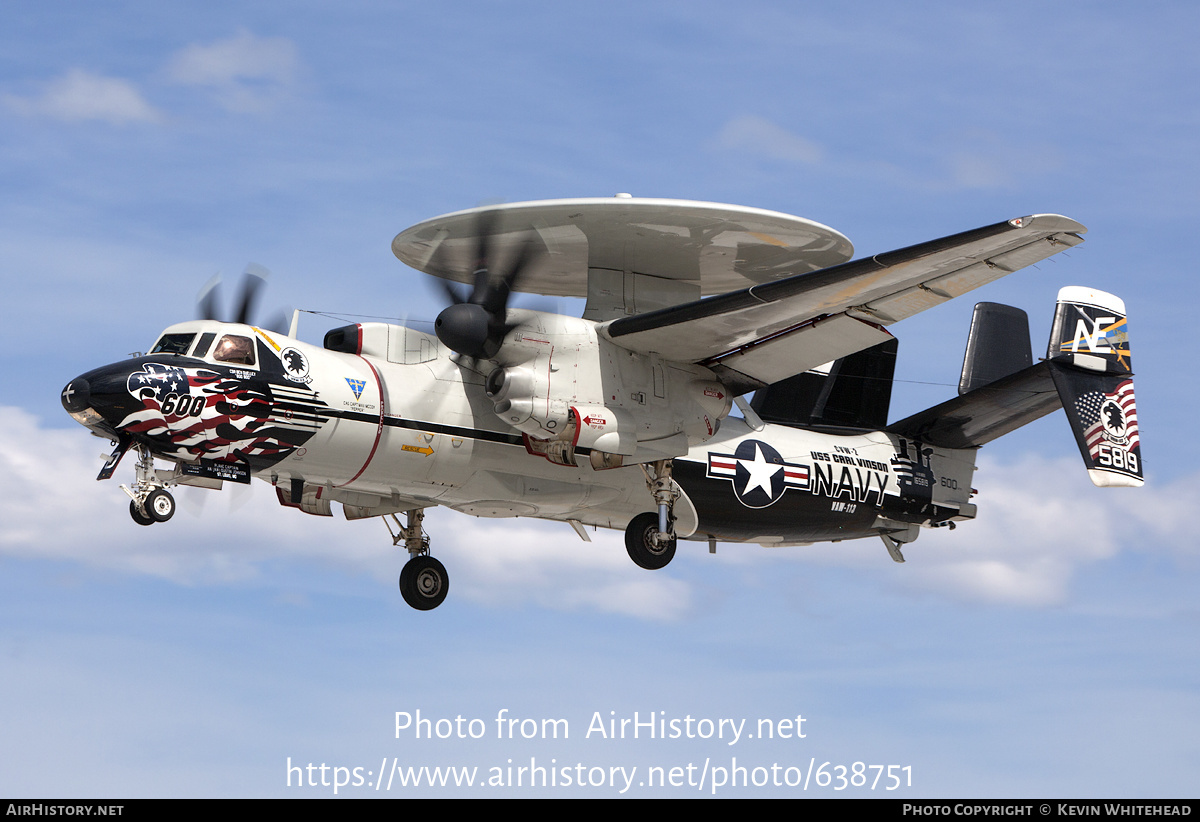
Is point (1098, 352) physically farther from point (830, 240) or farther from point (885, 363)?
point (830, 240)

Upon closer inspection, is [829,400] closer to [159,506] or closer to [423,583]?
[423,583]

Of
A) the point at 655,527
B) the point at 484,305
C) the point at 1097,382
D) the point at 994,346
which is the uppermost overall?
the point at 994,346

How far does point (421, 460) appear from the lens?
18.1m

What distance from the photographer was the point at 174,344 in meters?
16.8

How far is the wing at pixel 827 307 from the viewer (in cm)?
1585

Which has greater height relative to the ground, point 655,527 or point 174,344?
point 174,344

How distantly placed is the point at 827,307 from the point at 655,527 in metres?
4.23

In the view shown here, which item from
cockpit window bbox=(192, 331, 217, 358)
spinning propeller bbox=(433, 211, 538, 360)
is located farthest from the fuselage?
spinning propeller bbox=(433, 211, 538, 360)

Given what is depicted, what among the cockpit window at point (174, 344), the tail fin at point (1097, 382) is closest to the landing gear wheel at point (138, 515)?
the cockpit window at point (174, 344)

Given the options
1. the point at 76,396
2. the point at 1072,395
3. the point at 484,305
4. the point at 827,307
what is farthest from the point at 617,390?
the point at 1072,395

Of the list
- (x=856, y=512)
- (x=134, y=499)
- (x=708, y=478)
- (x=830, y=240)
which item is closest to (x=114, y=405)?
(x=134, y=499)

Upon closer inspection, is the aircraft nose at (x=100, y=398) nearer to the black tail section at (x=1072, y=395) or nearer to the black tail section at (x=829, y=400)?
the black tail section at (x=829, y=400)

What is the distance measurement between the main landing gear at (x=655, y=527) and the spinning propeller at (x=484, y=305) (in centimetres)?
329

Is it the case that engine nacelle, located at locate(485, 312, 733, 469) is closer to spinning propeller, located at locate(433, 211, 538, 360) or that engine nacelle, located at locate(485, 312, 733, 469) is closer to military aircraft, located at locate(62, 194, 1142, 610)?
military aircraft, located at locate(62, 194, 1142, 610)
